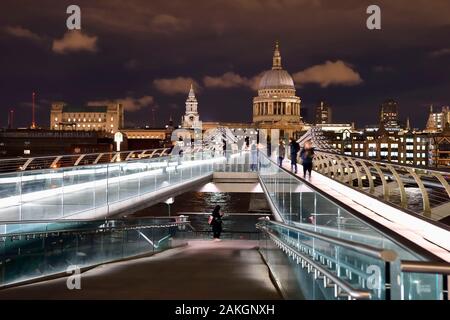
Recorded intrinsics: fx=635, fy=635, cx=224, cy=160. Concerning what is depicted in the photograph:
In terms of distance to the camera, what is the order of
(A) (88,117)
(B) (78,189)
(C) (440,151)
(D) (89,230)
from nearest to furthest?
(D) (89,230)
(B) (78,189)
(C) (440,151)
(A) (88,117)

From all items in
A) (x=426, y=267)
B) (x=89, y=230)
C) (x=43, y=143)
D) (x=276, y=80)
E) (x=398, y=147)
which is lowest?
(x=89, y=230)

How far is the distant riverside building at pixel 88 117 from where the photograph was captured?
7539 inches

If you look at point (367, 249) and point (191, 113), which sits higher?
point (191, 113)

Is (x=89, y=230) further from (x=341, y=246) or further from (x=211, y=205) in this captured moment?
(x=211, y=205)

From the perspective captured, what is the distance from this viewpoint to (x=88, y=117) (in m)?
192

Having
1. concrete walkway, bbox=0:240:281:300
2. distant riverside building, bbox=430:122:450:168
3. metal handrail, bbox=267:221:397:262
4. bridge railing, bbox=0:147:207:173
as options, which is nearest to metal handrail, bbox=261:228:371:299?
metal handrail, bbox=267:221:397:262

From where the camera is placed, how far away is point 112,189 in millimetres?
14398

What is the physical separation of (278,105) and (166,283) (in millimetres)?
152685

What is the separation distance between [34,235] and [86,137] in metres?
113

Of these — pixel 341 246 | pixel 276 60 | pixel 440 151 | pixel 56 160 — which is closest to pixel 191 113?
pixel 276 60

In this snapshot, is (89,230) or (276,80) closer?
(89,230)

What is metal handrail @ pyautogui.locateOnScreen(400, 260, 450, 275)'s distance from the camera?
3057 millimetres

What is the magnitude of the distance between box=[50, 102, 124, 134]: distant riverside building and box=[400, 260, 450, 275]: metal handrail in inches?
7475

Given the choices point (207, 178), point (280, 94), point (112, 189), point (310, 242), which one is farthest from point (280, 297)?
point (280, 94)
